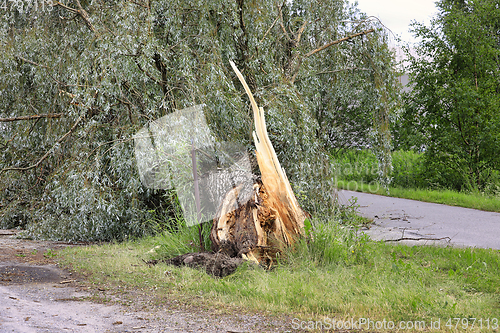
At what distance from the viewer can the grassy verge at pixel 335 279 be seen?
11.9 feet

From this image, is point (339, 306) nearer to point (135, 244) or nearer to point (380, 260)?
point (380, 260)

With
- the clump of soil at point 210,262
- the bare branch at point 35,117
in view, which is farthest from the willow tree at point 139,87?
the clump of soil at point 210,262

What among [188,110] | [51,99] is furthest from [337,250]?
[51,99]

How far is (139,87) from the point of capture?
6539 mm

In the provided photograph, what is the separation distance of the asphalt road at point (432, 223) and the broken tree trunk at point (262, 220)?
1.98 meters

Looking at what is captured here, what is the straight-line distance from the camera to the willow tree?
6164mm

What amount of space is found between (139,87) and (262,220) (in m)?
3.09

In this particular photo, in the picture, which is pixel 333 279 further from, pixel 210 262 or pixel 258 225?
pixel 210 262

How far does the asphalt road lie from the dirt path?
3693 mm

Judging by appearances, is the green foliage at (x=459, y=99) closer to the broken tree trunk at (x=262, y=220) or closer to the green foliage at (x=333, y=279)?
the green foliage at (x=333, y=279)

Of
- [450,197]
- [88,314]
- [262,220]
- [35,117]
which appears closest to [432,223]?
[450,197]

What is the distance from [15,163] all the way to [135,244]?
3428 millimetres

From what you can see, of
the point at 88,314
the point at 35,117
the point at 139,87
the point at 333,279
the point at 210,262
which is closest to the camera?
the point at 88,314

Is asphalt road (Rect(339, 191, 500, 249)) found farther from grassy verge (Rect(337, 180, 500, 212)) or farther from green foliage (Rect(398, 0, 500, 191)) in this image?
→ green foliage (Rect(398, 0, 500, 191))
